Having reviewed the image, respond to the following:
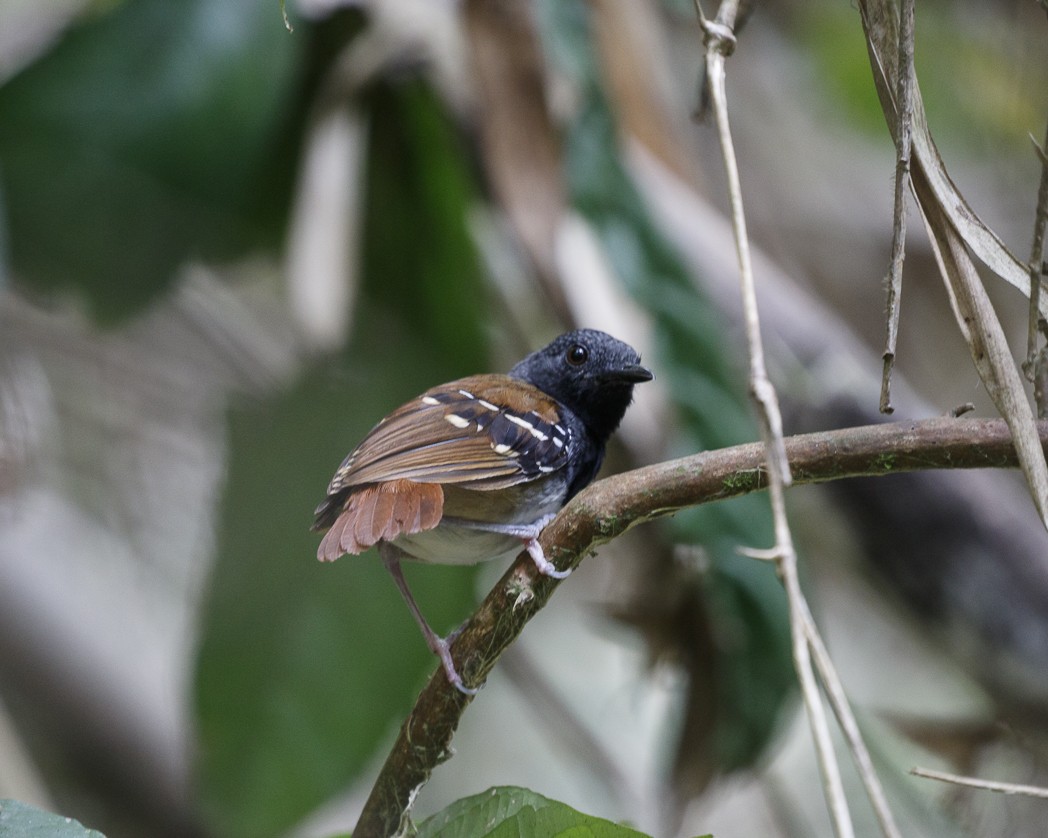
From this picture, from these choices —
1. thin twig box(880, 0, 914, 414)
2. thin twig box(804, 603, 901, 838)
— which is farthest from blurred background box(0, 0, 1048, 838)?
thin twig box(804, 603, 901, 838)

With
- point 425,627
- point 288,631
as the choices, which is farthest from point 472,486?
point 288,631

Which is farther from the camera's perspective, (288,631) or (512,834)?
(288,631)

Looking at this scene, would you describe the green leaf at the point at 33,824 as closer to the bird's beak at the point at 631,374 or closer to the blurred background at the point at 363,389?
the bird's beak at the point at 631,374

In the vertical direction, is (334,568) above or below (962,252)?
below

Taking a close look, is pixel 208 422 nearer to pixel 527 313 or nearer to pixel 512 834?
pixel 527 313

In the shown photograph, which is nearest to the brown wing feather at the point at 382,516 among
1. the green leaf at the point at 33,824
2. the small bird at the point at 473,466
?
the small bird at the point at 473,466

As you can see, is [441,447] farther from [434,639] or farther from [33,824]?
[33,824]

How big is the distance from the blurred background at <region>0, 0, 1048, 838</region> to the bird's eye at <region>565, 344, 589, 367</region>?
60 centimetres

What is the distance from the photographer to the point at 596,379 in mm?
2156

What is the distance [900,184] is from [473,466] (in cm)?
83

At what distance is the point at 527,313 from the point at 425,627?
2187mm

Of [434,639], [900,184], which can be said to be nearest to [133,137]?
[434,639]

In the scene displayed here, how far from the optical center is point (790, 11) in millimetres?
5109

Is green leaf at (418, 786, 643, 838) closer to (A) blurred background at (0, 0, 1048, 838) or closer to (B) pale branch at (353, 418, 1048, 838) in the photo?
(B) pale branch at (353, 418, 1048, 838)
